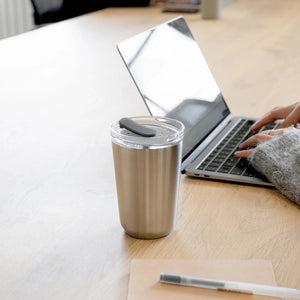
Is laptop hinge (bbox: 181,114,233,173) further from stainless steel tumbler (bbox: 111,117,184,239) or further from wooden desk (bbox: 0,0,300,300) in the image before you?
stainless steel tumbler (bbox: 111,117,184,239)

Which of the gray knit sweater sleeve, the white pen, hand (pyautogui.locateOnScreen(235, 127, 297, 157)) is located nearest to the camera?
the white pen

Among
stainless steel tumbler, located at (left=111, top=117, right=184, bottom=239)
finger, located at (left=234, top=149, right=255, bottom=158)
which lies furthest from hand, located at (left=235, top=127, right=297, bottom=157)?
stainless steel tumbler, located at (left=111, top=117, right=184, bottom=239)

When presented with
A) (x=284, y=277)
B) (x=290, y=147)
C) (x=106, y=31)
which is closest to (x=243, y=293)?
(x=284, y=277)

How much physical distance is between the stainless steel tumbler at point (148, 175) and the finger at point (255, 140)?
256mm

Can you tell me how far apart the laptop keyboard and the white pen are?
27 cm

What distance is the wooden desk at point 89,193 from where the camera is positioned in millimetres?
605

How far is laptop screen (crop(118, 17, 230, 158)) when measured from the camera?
2.70 ft

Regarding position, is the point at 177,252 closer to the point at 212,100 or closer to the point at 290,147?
the point at 290,147

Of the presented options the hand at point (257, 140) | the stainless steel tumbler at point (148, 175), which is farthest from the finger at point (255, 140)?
the stainless steel tumbler at point (148, 175)

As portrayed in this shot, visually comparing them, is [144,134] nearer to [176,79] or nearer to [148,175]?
[148,175]

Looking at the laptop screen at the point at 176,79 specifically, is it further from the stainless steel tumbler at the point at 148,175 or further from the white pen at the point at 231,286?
the white pen at the point at 231,286

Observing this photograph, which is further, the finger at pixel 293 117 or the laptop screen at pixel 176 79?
the finger at pixel 293 117

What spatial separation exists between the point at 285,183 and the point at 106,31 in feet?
4.42

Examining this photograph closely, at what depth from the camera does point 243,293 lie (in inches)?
22.0
